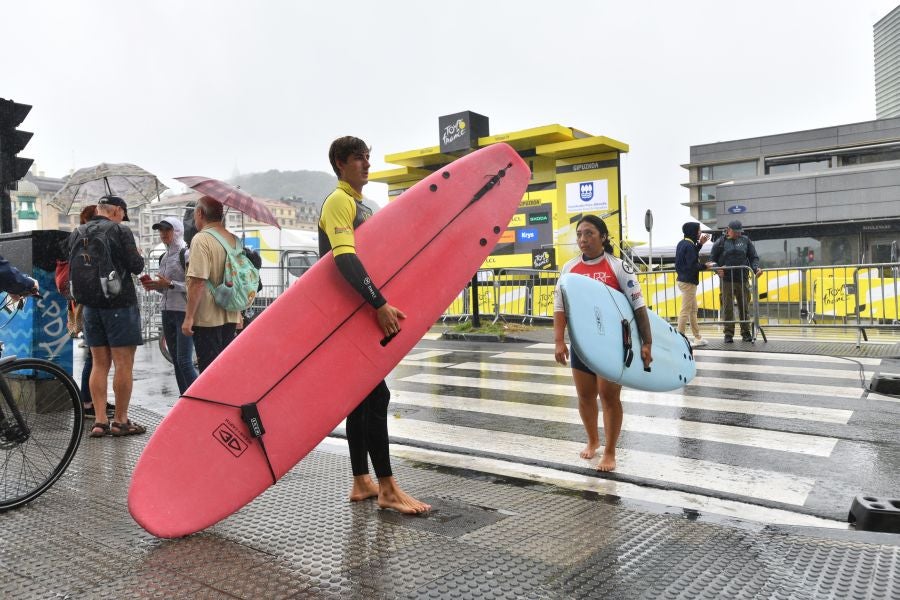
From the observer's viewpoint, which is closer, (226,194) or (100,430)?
(226,194)

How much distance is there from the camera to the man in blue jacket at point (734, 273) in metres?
11.5

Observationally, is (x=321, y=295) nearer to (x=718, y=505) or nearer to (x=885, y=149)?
(x=718, y=505)

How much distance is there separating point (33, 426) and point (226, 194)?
6.17ft

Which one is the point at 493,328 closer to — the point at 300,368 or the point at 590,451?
the point at 590,451

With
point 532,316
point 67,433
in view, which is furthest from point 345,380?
point 532,316

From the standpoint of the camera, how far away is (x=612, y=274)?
15.2 ft

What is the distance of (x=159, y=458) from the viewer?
10.9ft

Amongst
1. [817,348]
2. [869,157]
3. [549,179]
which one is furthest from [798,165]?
[817,348]

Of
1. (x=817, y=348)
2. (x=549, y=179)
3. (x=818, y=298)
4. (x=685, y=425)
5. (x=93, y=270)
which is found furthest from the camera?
(x=549, y=179)

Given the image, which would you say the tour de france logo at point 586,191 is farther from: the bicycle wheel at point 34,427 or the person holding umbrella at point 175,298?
the bicycle wheel at point 34,427

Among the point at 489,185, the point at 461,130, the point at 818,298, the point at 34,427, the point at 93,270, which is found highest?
the point at 461,130

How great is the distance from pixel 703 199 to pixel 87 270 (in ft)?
222

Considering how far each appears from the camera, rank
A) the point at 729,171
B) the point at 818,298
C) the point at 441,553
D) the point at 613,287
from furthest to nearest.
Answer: the point at 729,171
the point at 818,298
the point at 613,287
the point at 441,553

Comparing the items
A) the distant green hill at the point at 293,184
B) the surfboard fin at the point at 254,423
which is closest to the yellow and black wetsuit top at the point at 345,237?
the surfboard fin at the point at 254,423
